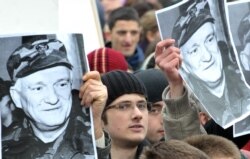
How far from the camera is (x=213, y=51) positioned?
3.92m

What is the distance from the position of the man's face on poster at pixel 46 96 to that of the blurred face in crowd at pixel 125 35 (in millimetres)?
5299

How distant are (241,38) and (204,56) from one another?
212 mm

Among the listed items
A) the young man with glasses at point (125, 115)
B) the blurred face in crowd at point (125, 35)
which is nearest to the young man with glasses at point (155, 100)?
the young man with glasses at point (125, 115)

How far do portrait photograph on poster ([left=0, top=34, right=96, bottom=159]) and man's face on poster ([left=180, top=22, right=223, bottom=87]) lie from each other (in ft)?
2.54

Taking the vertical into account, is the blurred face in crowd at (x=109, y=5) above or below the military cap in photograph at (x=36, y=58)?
below

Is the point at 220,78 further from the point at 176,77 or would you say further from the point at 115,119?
the point at 115,119

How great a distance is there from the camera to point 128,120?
457cm

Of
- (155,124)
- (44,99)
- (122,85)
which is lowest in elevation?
(155,124)

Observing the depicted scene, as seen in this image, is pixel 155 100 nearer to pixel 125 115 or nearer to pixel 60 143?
pixel 125 115

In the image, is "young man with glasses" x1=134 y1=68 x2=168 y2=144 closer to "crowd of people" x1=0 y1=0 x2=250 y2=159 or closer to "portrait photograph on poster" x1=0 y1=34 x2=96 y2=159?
"crowd of people" x1=0 y1=0 x2=250 y2=159

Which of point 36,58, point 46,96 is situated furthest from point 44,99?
point 36,58

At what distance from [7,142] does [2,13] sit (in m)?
0.42

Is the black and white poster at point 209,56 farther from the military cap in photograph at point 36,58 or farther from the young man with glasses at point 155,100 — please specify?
the young man with glasses at point 155,100

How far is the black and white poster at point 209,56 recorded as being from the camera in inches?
150
